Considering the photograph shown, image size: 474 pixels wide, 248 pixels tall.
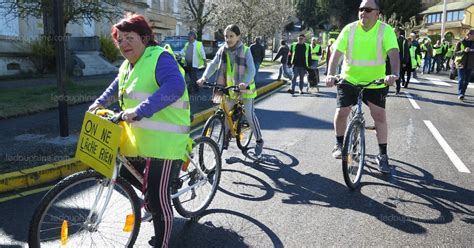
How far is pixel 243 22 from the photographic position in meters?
35.5

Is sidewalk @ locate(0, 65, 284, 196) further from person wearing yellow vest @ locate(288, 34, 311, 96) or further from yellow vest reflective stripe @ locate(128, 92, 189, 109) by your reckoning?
person wearing yellow vest @ locate(288, 34, 311, 96)

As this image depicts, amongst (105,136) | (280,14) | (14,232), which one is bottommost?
(14,232)

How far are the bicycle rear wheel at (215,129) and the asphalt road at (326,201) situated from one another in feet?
1.44

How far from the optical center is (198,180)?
4.31 metres

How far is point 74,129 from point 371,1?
573 centimetres

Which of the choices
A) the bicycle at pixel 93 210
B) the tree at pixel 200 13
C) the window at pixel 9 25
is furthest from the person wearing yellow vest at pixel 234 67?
the tree at pixel 200 13

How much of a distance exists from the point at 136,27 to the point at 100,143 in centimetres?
85

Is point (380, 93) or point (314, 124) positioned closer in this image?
point (380, 93)

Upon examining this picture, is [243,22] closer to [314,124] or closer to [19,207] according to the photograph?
[314,124]

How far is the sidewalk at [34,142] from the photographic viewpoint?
5.68 m

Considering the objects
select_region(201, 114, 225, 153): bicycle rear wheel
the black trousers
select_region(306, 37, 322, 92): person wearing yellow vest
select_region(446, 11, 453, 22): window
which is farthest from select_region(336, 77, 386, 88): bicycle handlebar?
select_region(446, 11, 453, 22): window

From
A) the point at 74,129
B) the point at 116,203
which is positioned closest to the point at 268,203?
the point at 116,203

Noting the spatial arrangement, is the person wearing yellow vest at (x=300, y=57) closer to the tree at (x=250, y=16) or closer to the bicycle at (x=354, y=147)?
the bicycle at (x=354, y=147)

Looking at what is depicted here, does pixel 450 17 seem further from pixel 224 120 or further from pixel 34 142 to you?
pixel 34 142
